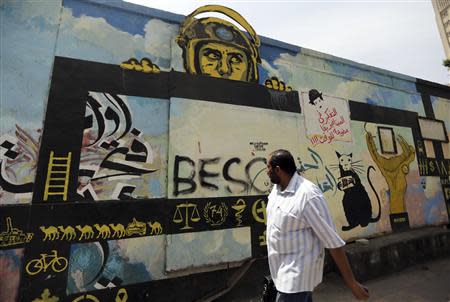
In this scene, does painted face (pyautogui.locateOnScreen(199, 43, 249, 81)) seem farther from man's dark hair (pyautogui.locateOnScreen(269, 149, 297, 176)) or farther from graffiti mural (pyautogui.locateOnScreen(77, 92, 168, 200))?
man's dark hair (pyautogui.locateOnScreen(269, 149, 297, 176))

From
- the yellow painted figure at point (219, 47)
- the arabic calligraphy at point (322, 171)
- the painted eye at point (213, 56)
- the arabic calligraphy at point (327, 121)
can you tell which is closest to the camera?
the yellow painted figure at point (219, 47)

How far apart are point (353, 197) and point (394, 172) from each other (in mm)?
1367

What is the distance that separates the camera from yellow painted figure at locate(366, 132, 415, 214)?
5.15 metres

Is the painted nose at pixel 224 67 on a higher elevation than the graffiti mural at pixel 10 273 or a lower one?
higher

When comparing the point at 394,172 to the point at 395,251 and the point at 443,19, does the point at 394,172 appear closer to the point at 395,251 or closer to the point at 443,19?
the point at 395,251

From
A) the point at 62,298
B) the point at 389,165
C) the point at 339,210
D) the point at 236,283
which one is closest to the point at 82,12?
the point at 62,298

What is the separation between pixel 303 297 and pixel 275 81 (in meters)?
3.33

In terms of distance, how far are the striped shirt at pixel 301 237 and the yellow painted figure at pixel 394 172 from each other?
4.09 meters

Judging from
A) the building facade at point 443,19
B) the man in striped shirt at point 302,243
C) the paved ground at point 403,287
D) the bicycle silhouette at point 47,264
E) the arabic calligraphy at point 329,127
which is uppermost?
the building facade at point 443,19

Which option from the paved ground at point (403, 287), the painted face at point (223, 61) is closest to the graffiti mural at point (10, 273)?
the painted face at point (223, 61)

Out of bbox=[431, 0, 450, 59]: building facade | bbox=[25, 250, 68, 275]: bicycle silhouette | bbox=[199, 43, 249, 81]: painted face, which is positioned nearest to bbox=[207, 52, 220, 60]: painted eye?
bbox=[199, 43, 249, 81]: painted face

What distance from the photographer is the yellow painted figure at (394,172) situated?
16.9 ft

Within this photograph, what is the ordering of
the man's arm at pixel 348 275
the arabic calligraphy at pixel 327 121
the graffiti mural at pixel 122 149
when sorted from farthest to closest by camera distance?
the arabic calligraphy at pixel 327 121, the graffiti mural at pixel 122 149, the man's arm at pixel 348 275

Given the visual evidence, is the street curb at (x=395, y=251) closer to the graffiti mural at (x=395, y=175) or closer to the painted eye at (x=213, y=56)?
the graffiti mural at (x=395, y=175)
